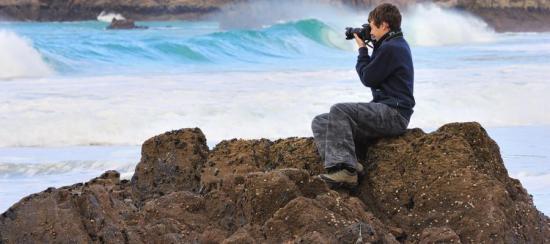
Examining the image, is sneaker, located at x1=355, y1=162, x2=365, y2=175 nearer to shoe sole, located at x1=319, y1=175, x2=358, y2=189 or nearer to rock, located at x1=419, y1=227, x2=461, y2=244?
shoe sole, located at x1=319, y1=175, x2=358, y2=189

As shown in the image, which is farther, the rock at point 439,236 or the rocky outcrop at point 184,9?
the rocky outcrop at point 184,9

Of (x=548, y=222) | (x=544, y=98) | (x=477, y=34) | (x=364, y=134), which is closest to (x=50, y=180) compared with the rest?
(x=364, y=134)

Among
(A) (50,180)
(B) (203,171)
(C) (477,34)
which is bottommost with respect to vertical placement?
(C) (477,34)

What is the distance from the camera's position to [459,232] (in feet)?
14.2

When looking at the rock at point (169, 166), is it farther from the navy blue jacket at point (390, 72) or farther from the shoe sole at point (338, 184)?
the navy blue jacket at point (390, 72)

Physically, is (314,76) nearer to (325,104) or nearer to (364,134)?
(325,104)

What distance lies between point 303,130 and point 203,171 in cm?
703

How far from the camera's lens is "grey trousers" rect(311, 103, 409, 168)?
16.1ft

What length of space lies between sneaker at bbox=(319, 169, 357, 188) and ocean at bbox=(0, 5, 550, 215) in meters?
2.41

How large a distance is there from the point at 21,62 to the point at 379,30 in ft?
58.4

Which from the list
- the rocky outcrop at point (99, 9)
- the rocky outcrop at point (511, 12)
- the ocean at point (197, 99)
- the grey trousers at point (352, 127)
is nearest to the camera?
the grey trousers at point (352, 127)

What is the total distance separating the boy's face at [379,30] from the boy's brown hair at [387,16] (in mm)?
15

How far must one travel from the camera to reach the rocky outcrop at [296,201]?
4051mm

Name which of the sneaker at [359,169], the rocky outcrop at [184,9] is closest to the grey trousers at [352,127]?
the sneaker at [359,169]
